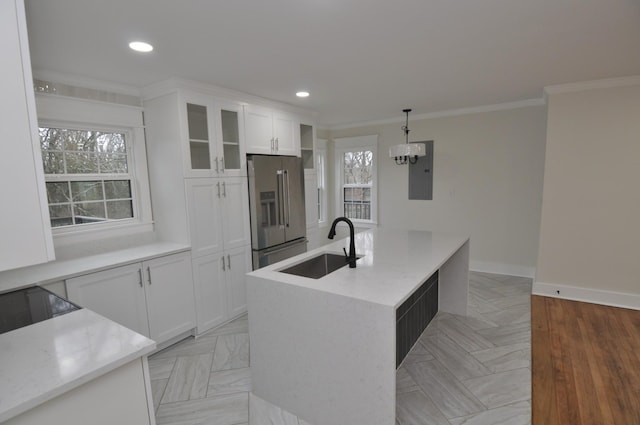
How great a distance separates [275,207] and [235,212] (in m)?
0.49

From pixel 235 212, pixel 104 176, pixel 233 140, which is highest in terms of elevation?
pixel 233 140

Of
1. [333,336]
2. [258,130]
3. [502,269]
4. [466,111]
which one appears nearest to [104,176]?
[258,130]

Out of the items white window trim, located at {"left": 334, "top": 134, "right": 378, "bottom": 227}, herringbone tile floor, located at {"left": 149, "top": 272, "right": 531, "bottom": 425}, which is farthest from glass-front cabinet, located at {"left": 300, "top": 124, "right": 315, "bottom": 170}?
herringbone tile floor, located at {"left": 149, "top": 272, "right": 531, "bottom": 425}

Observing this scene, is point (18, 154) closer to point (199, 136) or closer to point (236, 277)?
point (199, 136)

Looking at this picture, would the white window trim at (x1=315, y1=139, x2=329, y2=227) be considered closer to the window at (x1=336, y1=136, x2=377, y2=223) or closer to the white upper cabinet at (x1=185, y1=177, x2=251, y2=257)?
the window at (x1=336, y1=136, x2=377, y2=223)

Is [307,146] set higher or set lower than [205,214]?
higher

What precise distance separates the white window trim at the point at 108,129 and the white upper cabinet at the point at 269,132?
104 cm

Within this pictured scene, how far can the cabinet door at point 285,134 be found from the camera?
3803 millimetres

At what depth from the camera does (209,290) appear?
318 centimetres

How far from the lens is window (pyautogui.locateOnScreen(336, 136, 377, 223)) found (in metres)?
5.47

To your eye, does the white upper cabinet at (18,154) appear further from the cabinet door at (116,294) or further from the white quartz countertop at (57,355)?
the cabinet door at (116,294)

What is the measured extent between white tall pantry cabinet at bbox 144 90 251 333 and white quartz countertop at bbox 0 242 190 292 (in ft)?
0.76

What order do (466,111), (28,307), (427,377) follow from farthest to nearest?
(466,111) < (427,377) < (28,307)

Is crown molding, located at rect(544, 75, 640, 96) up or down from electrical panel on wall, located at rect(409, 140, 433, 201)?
up
